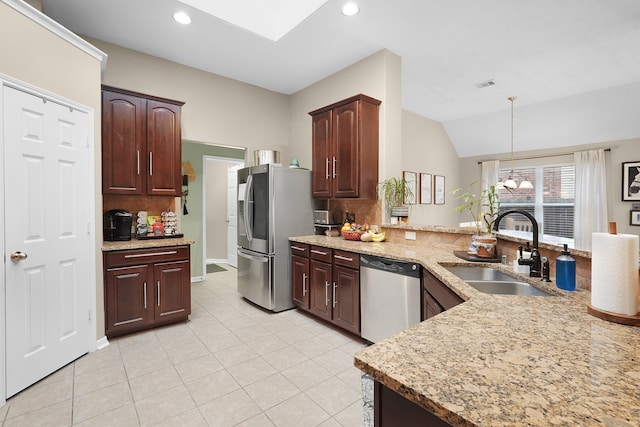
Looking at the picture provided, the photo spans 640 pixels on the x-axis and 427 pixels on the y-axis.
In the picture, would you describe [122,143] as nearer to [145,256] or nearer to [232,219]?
[145,256]

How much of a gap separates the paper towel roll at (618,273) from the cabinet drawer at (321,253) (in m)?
2.25

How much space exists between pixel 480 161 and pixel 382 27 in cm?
504

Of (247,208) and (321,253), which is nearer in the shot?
(321,253)

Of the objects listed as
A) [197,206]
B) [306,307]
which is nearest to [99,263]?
[306,307]

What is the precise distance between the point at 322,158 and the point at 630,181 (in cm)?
544

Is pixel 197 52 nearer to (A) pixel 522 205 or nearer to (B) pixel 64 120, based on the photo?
(B) pixel 64 120

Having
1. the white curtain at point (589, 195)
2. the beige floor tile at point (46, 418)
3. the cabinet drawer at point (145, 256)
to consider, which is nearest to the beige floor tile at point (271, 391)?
the beige floor tile at point (46, 418)

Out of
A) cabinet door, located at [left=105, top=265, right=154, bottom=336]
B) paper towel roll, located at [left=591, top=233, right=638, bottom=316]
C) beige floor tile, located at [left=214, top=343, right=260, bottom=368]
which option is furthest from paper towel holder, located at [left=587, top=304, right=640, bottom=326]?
cabinet door, located at [left=105, top=265, right=154, bottom=336]

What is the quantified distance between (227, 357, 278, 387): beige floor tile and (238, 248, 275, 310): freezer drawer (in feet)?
3.61

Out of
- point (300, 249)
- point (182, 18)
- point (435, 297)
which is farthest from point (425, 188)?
point (182, 18)

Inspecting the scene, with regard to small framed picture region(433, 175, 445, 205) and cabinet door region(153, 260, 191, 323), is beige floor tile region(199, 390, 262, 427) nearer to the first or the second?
cabinet door region(153, 260, 191, 323)

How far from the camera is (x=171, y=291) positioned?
3191 millimetres

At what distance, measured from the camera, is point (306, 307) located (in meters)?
3.49

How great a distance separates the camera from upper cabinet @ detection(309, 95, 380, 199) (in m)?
3.37
